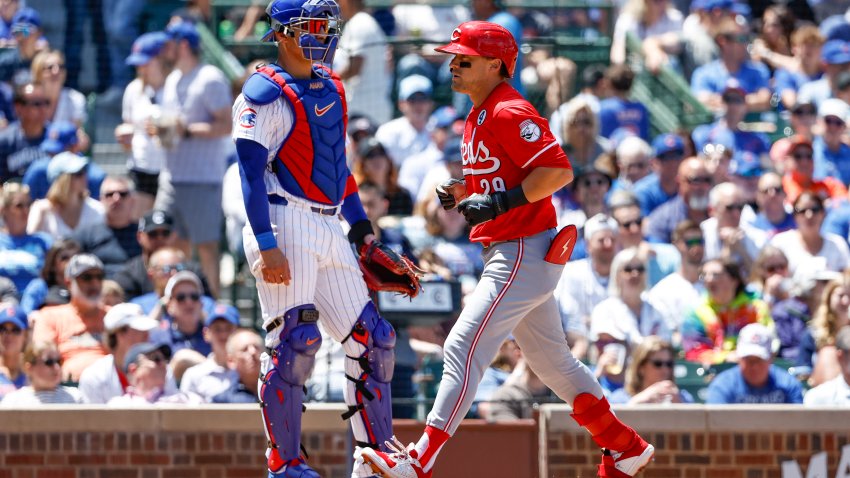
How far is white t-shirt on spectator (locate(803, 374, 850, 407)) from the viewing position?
29.0 ft

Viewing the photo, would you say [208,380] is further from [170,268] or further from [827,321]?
[827,321]

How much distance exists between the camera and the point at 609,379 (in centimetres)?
913

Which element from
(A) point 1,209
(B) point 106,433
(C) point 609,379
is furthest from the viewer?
(A) point 1,209

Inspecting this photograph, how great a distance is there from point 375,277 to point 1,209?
4696 millimetres

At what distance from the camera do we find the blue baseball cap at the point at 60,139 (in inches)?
468

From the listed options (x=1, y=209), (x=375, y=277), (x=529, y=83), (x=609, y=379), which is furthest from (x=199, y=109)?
(x=375, y=277)

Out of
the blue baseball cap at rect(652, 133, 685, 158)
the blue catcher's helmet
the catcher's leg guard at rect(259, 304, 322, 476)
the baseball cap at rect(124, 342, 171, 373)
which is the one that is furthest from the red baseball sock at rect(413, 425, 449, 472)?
the blue baseball cap at rect(652, 133, 685, 158)

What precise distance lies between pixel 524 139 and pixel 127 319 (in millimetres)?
3673

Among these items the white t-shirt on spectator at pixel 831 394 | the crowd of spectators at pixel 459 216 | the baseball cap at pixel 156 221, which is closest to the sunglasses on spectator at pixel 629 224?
the crowd of spectators at pixel 459 216

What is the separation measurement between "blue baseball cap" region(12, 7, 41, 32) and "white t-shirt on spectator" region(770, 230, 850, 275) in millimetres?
6187

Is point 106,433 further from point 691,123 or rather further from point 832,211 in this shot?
point 691,123

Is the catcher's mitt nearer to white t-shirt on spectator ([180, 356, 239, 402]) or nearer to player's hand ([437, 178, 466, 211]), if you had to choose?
player's hand ([437, 178, 466, 211])

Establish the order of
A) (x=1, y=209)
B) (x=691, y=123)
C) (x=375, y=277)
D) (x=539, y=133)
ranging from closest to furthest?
(x=539, y=133)
(x=375, y=277)
(x=1, y=209)
(x=691, y=123)

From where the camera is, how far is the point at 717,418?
7719 millimetres
